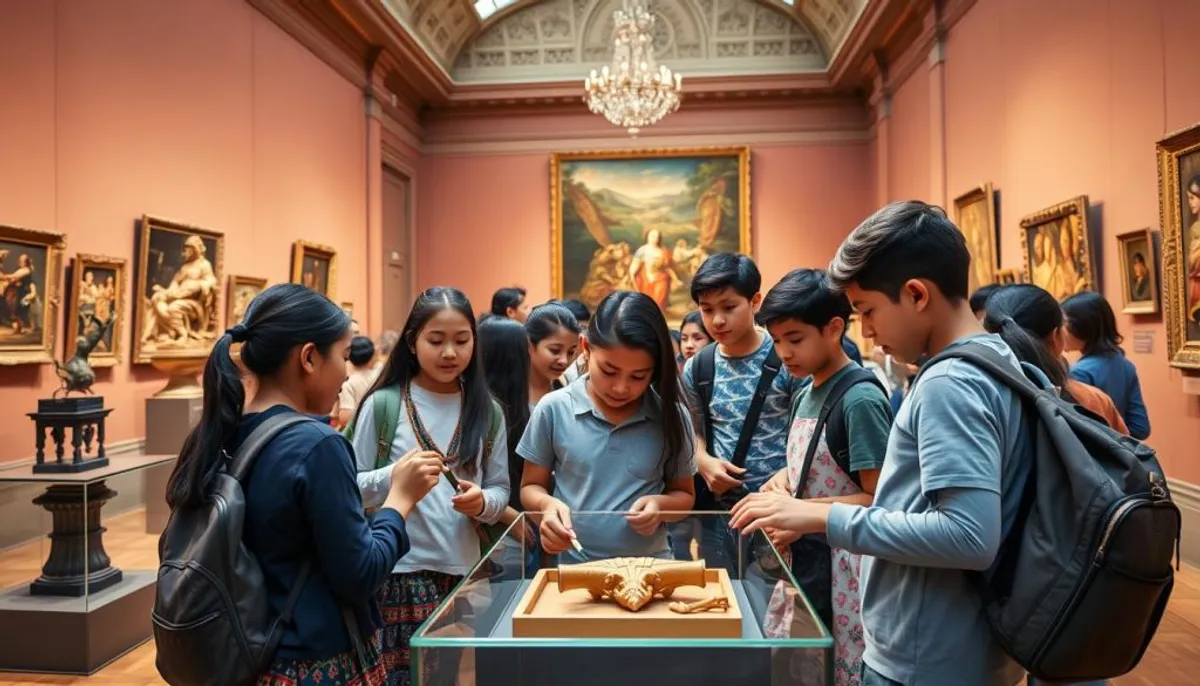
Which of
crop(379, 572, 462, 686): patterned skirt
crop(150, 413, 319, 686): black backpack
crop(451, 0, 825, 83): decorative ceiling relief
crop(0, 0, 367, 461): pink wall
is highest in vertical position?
crop(451, 0, 825, 83): decorative ceiling relief

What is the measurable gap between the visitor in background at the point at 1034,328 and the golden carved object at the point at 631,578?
1.63 m

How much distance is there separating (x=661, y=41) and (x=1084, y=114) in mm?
10499

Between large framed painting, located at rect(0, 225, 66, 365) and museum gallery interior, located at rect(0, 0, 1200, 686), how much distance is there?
3 cm

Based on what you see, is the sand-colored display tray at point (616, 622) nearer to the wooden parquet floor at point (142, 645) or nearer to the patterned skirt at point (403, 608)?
the patterned skirt at point (403, 608)

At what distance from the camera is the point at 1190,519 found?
261 inches

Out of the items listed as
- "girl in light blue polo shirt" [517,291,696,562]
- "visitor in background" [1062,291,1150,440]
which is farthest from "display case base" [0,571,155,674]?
"visitor in background" [1062,291,1150,440]

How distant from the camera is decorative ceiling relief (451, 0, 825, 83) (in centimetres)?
1711

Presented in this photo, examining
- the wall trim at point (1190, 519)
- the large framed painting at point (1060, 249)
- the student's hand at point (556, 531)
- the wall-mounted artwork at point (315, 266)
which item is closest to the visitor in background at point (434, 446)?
the student's hand at point (556, 531)

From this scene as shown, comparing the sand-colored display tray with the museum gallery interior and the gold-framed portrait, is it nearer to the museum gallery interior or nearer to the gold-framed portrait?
the museum gallery interior

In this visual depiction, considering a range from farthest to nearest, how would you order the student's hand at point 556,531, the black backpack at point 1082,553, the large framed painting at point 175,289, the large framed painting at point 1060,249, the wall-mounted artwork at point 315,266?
the wall-mounted artwork at point 315,266 < the large framed painting at point 175,289 < the large framed painting at point 1060,249 < the student's hand at point 556,531 < the black backpack at point 1082,553

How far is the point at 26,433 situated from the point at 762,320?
7.23m

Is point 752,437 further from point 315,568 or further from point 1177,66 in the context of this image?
point 1177,66

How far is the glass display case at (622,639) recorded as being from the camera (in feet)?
4.95

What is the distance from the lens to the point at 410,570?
2.82 m
